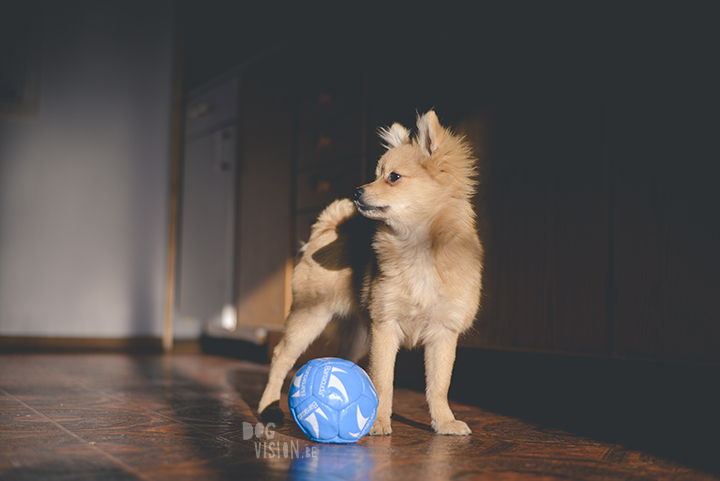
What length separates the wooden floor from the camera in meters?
1.40

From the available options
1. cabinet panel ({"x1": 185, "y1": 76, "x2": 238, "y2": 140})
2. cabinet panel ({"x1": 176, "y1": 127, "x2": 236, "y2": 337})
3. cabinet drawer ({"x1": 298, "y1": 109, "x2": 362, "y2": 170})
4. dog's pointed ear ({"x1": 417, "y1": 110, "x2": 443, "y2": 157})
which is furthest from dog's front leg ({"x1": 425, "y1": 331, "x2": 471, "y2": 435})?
cabinet panel ({"x1": 185, "y1": 76, "x2": 238, "y2": 140})

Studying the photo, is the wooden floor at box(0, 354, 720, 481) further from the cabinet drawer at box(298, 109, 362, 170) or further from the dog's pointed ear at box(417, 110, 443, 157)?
the cabinet drawer at box(298, 109, 362, 170)

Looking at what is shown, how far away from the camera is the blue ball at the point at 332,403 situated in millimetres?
1673

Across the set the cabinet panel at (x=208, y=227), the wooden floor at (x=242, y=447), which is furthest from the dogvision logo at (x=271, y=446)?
the cabinet panel at (x=208, y=227)

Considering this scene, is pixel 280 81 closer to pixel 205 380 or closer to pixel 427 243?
pixel 205 380

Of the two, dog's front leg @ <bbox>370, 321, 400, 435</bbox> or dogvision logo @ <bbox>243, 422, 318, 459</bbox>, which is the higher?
dog's front leg @ <bbox>370, 321, 400, 435</bbox>

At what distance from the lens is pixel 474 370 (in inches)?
113

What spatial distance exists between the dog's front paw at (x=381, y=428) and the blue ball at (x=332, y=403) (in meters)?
0.14

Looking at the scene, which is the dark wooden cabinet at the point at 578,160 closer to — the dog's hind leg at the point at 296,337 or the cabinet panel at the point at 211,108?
the dog's hind leg at the point at 296,337

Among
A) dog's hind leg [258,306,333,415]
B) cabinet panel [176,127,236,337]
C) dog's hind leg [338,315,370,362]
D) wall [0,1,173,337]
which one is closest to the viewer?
dog's hind leg [258,306,333,415]

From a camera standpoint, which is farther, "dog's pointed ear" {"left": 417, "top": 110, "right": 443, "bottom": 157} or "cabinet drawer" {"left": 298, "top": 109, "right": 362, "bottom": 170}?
"cabinet drawer" {"left": 298, "top": 109, "right": 362, "bottom": 170}

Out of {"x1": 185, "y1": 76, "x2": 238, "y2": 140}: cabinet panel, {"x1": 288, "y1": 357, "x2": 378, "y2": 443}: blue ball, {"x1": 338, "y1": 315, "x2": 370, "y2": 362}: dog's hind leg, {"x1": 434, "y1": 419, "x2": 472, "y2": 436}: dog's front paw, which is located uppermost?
{"x1": 185, "y1": 76, "x2": 238, "y2": 140}: cabinet panel

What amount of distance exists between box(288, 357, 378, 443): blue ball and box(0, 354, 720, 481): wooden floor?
0.04 meters

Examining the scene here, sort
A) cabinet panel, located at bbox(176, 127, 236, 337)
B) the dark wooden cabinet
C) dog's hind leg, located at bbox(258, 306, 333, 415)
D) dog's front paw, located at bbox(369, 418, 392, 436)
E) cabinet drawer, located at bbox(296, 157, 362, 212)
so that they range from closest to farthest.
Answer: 1. dog's front paw, located at bbox(369, 418, 392, 436)
2. the dark wooden cabinet
3. dog's hind leg, located at bbox(258, 306, 333, 415)
4. cabinet drawer, located at bbox(296, 157, 362, 212)
5. cabinet panel, located at bbox(176, 127, 236, 337)
